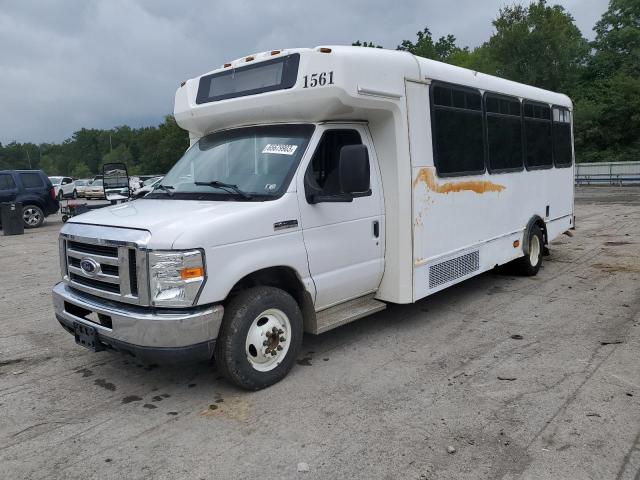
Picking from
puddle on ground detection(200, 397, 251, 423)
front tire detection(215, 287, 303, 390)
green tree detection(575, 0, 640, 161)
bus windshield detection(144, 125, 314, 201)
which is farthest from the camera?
green tree detection(575, 0, 640, 161)

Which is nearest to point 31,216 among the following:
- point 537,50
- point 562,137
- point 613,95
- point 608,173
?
point 562,137

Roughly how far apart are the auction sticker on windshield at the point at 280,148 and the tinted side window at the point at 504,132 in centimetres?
327

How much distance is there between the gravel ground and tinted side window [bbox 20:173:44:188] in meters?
13.3

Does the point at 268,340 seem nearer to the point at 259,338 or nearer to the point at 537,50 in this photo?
the point at 259,338

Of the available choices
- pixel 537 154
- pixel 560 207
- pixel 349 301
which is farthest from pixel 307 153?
pixel 560 207

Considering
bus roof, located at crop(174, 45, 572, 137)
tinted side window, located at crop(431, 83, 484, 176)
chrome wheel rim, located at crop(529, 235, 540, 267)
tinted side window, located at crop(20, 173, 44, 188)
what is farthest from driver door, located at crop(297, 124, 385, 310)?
tinted side window, located at crop(20, 173, 44, 188)

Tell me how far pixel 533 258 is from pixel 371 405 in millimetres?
5252

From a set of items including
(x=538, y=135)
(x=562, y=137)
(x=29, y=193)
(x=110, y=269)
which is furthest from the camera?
(x=29, y=193)

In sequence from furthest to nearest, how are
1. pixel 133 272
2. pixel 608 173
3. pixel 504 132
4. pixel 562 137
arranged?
pixel 608 173
pixel 562 137
pixel 504 132
pixel 133 272

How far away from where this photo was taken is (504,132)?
285 inches

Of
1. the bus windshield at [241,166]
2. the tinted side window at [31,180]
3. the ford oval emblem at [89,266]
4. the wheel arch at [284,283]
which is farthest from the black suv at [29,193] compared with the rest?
the wheel arch at [284,283]

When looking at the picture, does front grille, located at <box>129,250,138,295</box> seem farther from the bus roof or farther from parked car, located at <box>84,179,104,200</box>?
parked car, located at <box>84,179,104,200</box>

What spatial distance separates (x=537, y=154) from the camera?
825 cm

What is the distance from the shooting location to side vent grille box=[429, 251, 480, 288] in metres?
5.90
